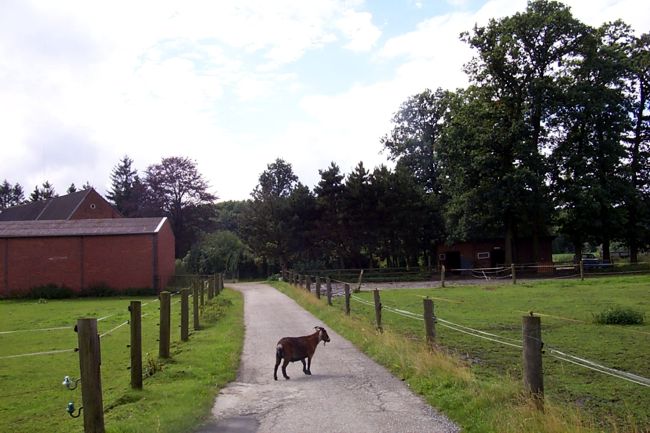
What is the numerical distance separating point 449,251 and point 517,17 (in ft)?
73.4

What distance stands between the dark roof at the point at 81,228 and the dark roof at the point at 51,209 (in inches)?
772

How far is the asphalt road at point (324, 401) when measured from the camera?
20.4 feet

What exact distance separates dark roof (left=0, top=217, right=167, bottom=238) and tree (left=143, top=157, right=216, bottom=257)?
3655 centimetres

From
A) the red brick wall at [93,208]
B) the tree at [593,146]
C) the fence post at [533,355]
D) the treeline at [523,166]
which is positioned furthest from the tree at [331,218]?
the fence post at [533,355]

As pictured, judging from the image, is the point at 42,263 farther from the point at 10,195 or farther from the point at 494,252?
the point at 10,195

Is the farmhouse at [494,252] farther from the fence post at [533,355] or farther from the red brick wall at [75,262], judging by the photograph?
the fence post at [533,355]

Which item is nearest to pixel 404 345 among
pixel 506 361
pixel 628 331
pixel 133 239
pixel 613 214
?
pixel 506 361

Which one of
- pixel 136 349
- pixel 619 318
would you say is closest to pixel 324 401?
pixel 136 349

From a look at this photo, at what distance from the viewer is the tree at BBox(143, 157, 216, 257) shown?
80.9m

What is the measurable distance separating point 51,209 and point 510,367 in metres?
69.4

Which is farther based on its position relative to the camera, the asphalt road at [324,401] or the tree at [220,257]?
the tree at [220,257]

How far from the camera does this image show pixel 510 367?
9.74 m

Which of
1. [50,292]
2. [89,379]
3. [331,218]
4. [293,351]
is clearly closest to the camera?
[89,379]

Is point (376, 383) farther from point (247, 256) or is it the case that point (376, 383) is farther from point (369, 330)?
point (247, 256)
